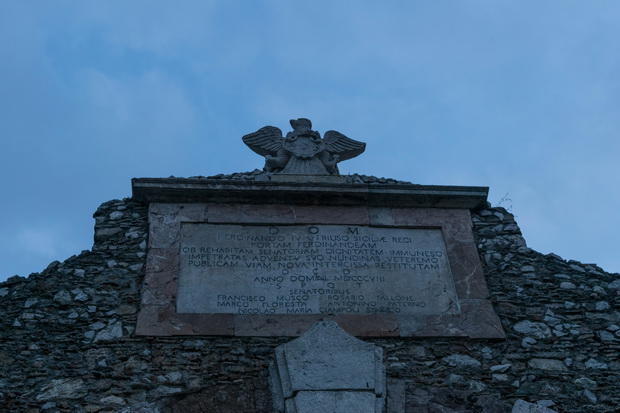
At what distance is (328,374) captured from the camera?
7.43 m

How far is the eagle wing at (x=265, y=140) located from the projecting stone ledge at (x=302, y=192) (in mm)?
765

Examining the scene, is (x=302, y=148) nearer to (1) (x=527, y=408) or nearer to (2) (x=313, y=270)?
(2) (x=313, y=270)

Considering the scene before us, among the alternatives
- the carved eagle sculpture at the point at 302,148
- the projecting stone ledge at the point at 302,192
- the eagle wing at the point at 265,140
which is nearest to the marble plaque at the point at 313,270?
the projecting stone ledge at the point at 302,192

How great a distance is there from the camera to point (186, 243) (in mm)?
8930

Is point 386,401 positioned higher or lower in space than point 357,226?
lower

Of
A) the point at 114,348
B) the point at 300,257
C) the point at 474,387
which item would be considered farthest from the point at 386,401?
the point at 114,348

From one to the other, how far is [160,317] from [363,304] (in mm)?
1970

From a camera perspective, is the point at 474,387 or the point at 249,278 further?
the point at 249,278

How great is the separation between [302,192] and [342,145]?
1.40 meters

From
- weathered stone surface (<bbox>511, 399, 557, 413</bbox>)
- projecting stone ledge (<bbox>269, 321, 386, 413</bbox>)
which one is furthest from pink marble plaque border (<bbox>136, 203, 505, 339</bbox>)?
weathered stone surface (<bbox>511, 399, 557, 413</bbox>)

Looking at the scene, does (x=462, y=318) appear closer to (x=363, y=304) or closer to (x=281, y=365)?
(x=363, y=304)

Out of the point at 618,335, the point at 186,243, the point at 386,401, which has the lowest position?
the point at 386,401

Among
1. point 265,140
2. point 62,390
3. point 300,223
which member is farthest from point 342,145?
point 62,390

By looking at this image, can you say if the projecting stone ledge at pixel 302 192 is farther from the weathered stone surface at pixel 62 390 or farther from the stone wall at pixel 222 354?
the weathered stone surface at pixel 62 390
